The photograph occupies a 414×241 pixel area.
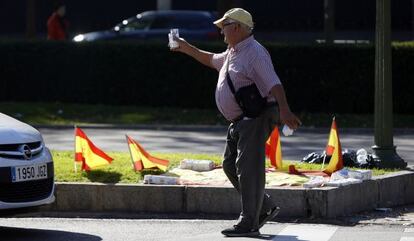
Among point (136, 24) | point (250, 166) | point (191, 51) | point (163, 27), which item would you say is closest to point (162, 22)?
point (163, 27)

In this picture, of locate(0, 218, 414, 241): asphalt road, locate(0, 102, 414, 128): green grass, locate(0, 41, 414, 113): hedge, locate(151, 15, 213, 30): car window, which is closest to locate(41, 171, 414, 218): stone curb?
locate(0, 218, 414, 241): asphalt road

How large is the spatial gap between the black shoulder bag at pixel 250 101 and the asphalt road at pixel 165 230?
3.43 ft

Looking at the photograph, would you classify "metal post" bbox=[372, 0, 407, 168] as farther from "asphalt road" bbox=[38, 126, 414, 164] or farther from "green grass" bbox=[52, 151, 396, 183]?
"asphalt road" bbox=[38, 126, 414, 164]

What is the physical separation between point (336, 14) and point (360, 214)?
31976 millimetres

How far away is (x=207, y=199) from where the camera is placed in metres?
10.7

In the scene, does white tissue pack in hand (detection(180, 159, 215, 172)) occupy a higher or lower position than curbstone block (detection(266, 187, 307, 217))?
higher

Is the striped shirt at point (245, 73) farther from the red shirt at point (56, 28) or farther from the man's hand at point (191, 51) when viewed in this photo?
the red shirt at point (56, 28)

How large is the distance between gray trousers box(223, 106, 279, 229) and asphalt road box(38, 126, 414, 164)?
6.39 meters

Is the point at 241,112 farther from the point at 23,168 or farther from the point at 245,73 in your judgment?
the point at 23,168

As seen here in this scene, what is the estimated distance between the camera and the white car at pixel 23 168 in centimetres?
907

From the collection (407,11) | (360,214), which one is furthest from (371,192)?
(407,11)

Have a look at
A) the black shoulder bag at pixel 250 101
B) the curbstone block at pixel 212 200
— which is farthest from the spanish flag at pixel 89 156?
the black shoulder bag at pixel 250 101

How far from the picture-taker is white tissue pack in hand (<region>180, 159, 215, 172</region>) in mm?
11969

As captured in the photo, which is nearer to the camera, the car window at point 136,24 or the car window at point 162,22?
the car window at point 136,24
